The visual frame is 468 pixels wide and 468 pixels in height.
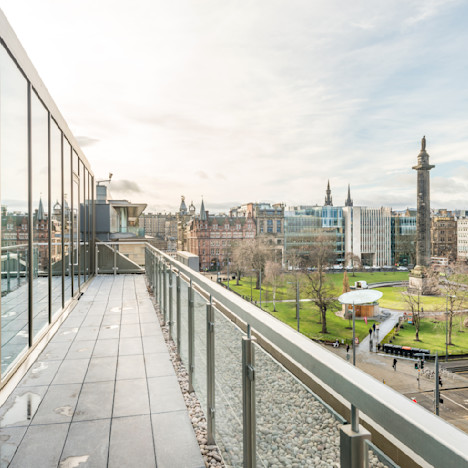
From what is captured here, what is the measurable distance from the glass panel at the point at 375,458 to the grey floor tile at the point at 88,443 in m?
2.25

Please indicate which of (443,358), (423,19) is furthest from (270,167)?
(443,358)

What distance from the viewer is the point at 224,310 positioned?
102 inches

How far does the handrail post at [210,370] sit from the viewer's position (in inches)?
114

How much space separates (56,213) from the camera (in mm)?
6797

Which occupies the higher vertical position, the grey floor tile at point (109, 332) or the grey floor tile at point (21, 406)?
the grey floor tile at point (21, 406)

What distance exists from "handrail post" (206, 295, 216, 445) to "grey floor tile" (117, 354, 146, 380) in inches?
60.5

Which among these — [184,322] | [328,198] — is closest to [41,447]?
[184,322]

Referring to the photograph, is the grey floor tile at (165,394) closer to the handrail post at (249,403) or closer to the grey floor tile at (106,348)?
the grey floor tile at (106,348)

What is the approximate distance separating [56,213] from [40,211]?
133 centimetres

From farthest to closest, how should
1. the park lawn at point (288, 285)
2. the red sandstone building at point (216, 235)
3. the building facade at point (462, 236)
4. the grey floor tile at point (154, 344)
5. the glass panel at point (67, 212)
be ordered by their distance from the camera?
the building facade at point (462, 236) < the red sandstone building at point (216, 235) < the park lawn at point (288, 285) < the glass panel at point (67, 212) < the grey floor tile at point (154, 344)

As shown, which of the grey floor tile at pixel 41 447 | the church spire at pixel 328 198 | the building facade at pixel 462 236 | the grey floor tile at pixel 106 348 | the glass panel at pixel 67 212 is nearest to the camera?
the grey floor tile at pixel 41 447

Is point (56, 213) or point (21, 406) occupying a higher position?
point (56, 213)

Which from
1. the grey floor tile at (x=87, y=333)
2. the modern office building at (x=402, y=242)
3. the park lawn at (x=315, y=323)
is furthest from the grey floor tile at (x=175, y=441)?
the modern office building at (x=402, y=242)

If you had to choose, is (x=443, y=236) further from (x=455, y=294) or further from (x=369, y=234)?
(x=455, y=294)
